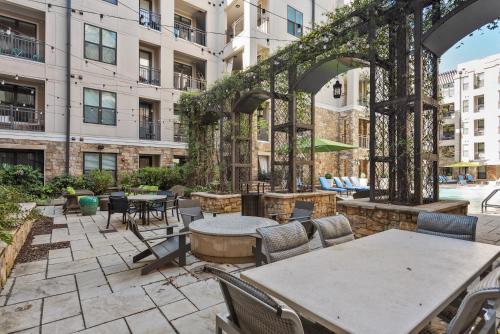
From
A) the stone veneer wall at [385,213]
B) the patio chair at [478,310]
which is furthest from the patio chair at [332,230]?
the stone veneer wall at [385,213]

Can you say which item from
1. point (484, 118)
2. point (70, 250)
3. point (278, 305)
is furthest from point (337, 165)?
point (484, 118)

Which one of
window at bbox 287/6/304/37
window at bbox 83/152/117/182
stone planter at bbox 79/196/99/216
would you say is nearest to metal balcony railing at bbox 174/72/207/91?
window at bbox 83/152/117/182

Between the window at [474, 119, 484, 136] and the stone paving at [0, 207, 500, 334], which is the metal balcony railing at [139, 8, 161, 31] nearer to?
the stone paving at [0, 207, 500, 334]

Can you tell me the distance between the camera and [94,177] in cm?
1071

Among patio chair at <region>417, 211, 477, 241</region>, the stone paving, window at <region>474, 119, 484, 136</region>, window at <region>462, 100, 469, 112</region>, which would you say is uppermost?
window at <region>462, 100, 469, 112</region>

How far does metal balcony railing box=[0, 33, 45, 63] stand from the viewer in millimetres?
10625

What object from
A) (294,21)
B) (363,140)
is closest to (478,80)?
(363,140)

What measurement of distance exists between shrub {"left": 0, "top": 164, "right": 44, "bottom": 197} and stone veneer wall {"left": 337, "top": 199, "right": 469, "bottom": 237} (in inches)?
414

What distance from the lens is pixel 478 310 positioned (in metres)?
1.32

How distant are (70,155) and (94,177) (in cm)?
164

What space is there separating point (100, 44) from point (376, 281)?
46.6 feet

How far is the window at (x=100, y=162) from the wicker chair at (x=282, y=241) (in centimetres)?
1175

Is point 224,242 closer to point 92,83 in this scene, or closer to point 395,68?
point 395,68

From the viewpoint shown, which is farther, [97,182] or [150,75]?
[150,75]
